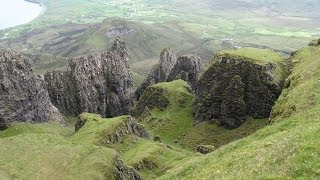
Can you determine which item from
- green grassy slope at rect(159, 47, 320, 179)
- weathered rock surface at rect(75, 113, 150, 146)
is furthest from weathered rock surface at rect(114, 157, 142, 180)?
green grassy slope at rect(159, 47, 320, 179)

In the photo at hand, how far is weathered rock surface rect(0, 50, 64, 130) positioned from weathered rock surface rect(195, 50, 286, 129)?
5210cm

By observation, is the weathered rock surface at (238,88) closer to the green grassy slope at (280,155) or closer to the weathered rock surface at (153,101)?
the weathered rock surface at (153,101)

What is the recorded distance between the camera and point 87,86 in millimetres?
184750

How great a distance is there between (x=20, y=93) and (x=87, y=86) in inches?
1669

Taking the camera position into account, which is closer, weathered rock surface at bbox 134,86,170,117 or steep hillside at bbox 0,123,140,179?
steep hillside at bbox 0,123,140,179

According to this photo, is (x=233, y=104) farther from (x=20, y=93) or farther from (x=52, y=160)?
(x=52, y=160)

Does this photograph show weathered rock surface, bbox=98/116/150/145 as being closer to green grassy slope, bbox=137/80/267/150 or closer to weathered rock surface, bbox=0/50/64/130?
green grassy slope, bbox=137/80/267/150

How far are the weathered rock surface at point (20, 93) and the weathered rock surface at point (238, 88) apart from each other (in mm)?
52102

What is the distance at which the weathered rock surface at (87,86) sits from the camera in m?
182

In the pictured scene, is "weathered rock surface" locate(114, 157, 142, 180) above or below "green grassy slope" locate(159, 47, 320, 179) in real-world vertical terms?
below

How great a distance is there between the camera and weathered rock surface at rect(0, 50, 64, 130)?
138 m

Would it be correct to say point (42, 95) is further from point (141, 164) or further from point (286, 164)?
point (286, 164)

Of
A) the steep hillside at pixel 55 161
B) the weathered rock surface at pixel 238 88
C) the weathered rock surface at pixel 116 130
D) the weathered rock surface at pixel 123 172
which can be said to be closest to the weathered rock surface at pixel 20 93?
the weathered rock surface at pixel 116 130

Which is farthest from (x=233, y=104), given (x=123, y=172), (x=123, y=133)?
(x=123, y=172)
